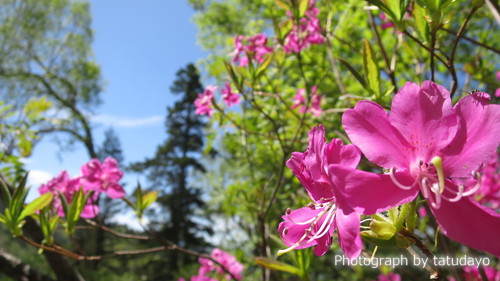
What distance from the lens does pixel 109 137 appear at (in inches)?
939

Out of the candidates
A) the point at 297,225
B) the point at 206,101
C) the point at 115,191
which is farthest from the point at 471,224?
the point at 206,101

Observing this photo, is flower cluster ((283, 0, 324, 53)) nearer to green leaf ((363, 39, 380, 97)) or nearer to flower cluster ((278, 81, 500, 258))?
green leaf ((363, 39, 380, 97))

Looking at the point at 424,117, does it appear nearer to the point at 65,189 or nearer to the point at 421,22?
the point at 421,22

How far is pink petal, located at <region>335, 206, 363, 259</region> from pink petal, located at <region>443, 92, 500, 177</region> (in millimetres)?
115

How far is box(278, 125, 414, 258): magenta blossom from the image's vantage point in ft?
1.22

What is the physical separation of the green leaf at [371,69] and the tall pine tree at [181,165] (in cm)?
1711

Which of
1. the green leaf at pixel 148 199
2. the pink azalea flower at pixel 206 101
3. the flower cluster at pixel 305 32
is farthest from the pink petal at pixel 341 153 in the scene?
the pink azalea flower at pixel 206 101

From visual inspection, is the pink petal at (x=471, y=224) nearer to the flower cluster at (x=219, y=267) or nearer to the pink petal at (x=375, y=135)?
the pink petal at (x=375, y=135)

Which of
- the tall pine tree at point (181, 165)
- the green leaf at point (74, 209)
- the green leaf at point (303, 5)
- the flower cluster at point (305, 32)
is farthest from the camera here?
the tall pine tree at point (181, 165)

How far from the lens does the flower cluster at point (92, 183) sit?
52.3 inches

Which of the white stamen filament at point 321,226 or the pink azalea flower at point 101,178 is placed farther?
the pink azalea flower at point 101,178

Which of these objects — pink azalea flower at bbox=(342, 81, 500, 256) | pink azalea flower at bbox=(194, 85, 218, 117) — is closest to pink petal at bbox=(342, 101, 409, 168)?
pink azalea flower at bbox=(342, 81, 500, 256)

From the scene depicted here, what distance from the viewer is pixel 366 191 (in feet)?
1.21

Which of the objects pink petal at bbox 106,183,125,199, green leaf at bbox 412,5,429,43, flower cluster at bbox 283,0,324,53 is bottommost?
pink petal at bbox 106,183,125,199
